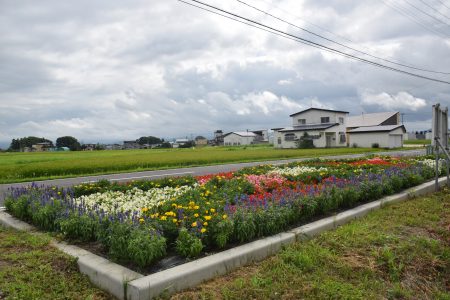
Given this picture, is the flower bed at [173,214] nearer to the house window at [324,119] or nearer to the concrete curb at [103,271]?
the concrete curb at [103,271]

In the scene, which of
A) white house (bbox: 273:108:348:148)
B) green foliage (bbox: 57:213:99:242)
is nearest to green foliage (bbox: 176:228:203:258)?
green foliage (bbox: 57:213:99:242)

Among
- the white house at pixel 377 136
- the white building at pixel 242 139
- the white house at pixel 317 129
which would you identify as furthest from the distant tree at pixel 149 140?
the white house at pixel 377 136

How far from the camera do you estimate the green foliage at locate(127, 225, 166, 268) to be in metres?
3.75

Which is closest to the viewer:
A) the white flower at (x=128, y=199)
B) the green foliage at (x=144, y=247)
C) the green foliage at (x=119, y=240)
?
the green foliage at (x=144, y=247)

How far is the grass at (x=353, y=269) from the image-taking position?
3.54m

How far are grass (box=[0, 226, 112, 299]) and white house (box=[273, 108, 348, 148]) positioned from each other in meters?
54.0

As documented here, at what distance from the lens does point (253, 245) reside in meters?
4.41

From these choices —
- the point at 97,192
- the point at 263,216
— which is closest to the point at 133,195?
the point at 97,192

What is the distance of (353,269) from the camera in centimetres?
409

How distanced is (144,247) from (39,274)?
1.32 metres

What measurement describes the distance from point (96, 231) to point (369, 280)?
350 cm

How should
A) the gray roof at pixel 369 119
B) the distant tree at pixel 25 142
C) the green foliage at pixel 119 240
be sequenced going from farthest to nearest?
1. the distant tree at pixel 25 142
2. the gray roof at pixel 369 119
3. the green foliage at pixel 119 240

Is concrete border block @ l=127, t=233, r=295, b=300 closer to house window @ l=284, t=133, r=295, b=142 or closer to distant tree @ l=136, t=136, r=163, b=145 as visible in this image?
house window @ l=284, t=133, r=295, b=142

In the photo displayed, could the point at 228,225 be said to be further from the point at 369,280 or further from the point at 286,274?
the point at 369,280
